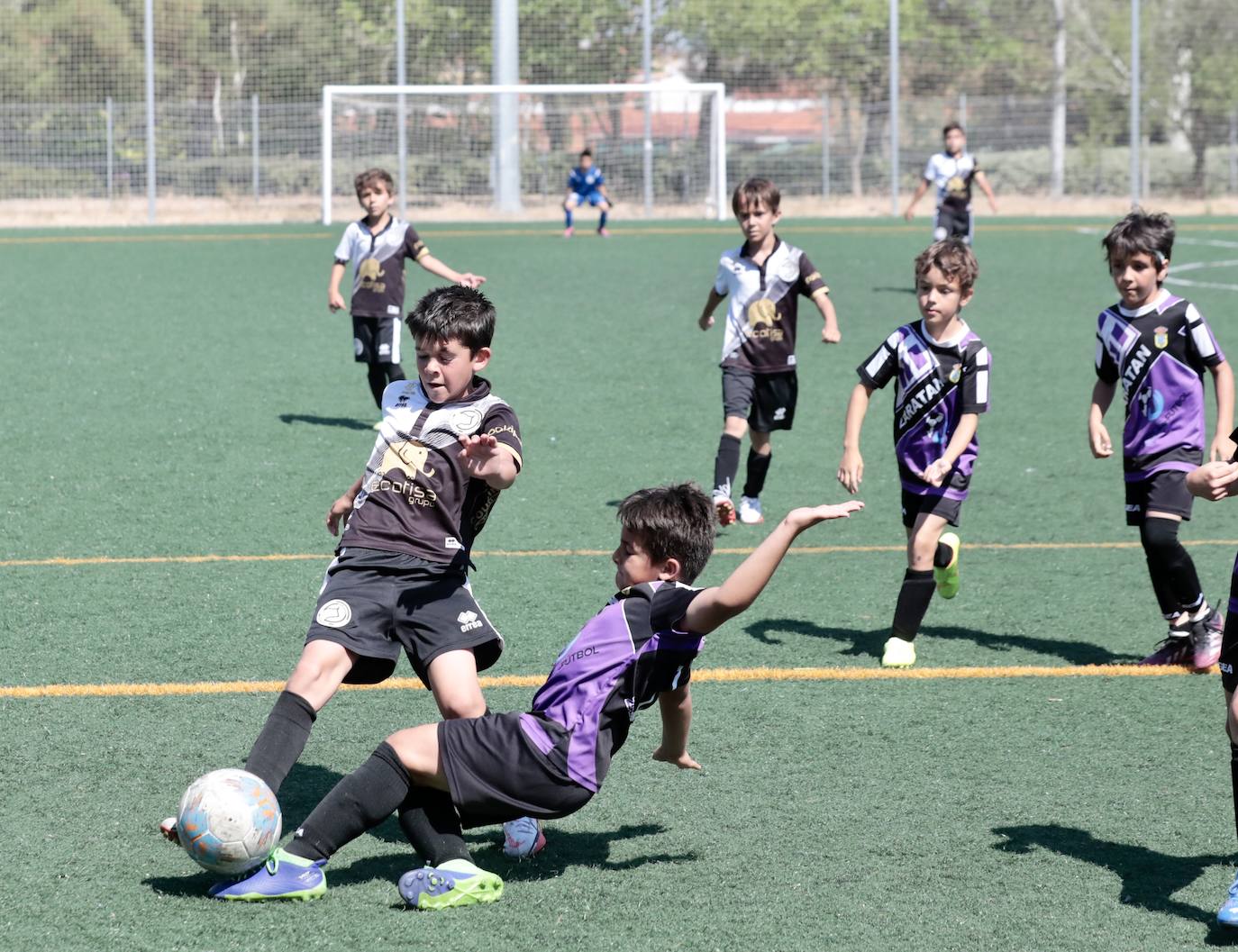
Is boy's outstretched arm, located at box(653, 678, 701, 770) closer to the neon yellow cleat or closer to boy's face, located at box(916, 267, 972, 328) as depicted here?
the neon yellow cleat

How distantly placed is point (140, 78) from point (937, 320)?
25311mm

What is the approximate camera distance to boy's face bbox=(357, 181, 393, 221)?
10.8 metres

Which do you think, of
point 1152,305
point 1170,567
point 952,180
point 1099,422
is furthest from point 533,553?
point 952,180

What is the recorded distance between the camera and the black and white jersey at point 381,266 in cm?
1112

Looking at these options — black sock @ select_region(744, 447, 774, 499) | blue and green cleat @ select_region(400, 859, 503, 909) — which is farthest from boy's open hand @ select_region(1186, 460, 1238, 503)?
black sock @ select_region(744, 447, 774, 499)

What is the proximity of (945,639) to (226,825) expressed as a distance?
3.84 meters

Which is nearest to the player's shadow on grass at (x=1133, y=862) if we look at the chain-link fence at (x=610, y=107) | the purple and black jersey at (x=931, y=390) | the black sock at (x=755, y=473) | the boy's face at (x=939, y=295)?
the purple and black jersey at (x=931, y=390)

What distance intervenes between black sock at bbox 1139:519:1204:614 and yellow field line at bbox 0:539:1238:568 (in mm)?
2205

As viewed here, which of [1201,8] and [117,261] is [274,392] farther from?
[1201,8]

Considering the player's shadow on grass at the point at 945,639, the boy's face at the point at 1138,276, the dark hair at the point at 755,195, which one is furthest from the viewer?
the dark hair at the point at 755,195

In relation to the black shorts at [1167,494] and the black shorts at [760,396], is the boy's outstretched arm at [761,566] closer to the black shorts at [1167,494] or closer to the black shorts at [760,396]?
the black shorts at [1167,494]

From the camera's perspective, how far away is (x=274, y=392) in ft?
42.7

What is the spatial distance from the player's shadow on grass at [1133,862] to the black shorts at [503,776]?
1.33 metres

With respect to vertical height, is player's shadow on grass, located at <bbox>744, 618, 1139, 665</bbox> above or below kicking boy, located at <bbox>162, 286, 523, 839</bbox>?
below
